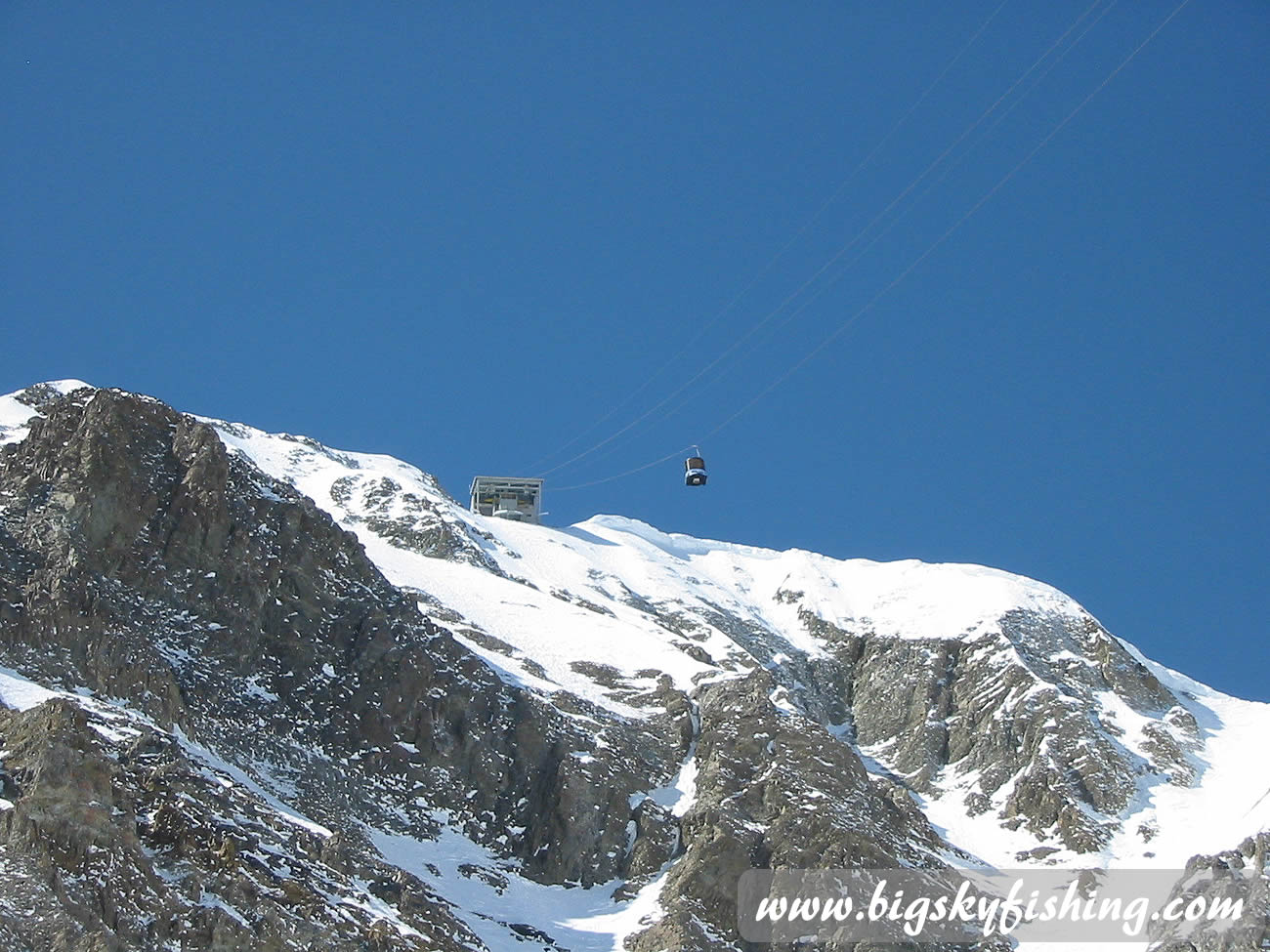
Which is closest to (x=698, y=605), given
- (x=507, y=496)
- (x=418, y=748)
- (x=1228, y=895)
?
(x=507, y=496)

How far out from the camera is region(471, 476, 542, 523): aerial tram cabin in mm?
195250

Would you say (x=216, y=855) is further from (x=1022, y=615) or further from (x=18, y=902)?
(x=1022, y=615)

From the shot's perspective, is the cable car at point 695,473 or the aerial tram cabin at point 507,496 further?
the aerial tram cabin at point 507,496

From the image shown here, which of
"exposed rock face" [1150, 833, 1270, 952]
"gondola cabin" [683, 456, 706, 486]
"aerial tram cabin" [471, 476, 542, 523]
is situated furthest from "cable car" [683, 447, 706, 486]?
"aerial tram cabin" [471, 476, 542, 523]

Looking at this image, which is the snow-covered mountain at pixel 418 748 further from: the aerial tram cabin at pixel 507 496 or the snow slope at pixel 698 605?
the aerial tram cabin at pixel 507 496

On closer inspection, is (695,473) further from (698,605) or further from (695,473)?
(698,605)

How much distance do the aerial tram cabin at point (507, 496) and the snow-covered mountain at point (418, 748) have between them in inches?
1955

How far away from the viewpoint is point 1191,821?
122 meters

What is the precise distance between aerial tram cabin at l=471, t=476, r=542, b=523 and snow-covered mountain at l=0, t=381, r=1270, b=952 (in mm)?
49655

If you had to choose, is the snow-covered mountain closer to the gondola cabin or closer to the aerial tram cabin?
the gondola cabin

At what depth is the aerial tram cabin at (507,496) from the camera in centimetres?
19525

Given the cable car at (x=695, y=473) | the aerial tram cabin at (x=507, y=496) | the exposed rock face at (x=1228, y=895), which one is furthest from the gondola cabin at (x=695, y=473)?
the aerial tram cabin at (x=507, y=496)

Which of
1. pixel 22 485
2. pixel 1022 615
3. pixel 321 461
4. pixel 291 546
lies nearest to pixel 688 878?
pixel 291 546

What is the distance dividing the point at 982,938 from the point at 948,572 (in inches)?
3273
